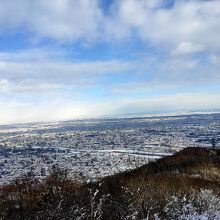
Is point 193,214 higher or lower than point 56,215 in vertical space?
lower

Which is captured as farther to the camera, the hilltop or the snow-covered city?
the snow-covered city

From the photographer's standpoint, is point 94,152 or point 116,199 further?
point 94,152

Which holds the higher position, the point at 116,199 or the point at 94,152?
the point at 116,199

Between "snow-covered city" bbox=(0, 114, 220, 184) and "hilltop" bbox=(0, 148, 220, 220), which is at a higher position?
"hilltop" bbox=(0, 148, 220, 220)

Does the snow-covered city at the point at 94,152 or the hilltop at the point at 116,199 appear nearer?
the hilltop at the point at 116,199

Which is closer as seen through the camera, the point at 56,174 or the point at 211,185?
the point at 56,174

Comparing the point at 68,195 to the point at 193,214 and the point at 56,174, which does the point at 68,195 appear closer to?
the point at 56,174

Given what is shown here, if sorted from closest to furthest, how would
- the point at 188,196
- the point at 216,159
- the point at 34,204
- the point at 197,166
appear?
the point at 34,204 < the point at 188,196 < the point at 197,166 < the point at 216,159

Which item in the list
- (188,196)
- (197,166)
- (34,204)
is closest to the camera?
(34,204)

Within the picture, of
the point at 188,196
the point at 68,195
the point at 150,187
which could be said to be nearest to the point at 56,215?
the point at 68,195

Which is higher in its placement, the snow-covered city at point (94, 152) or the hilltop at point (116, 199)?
the hilltop at point (116, 199)
